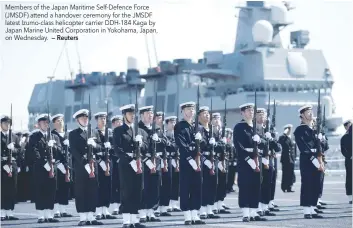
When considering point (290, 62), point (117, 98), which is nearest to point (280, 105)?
point (290, 62)

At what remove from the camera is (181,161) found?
43.7ft

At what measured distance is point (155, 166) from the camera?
45.6ft

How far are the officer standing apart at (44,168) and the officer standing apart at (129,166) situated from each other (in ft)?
7.66

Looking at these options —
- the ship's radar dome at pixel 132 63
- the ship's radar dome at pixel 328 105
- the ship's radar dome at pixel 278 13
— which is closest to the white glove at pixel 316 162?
the ship's radar dome at pixel 328 105

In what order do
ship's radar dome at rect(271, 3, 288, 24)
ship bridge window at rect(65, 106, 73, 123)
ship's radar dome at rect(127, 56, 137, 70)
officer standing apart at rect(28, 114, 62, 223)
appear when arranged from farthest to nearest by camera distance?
ship bridge window at rect(65, 106, 73, 123) < ship's radar dome at rect(127, 56, 137, 70) < ship's radar dome at rect(271, 3, 288, 24) < officer standing apart at rect(28, 114, 62, 223)

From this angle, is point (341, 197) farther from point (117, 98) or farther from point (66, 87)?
point (66, 87)

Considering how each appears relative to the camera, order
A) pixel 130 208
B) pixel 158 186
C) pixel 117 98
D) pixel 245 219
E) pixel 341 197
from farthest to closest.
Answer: pixel 117 98 < pixel 341 197 < pixel 158 186 < pixel 245 219 < pixel 130 208

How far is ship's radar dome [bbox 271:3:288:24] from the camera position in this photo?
1796 inches

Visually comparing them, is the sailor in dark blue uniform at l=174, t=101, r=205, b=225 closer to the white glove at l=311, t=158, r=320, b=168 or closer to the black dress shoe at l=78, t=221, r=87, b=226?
the black dress shoe at l=78, t=221, r=87, b=226

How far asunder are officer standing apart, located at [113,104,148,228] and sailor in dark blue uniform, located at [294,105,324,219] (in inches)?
111

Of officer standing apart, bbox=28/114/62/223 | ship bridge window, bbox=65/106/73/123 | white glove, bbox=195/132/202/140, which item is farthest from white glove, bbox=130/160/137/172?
ship bridge window, bbox=65/106/73/123

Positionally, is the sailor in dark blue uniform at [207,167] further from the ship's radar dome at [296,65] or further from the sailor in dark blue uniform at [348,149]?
the ship's radar dome at [296,65]

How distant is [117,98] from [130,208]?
4714 centimetres

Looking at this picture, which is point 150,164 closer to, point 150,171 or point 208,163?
point 150,171
